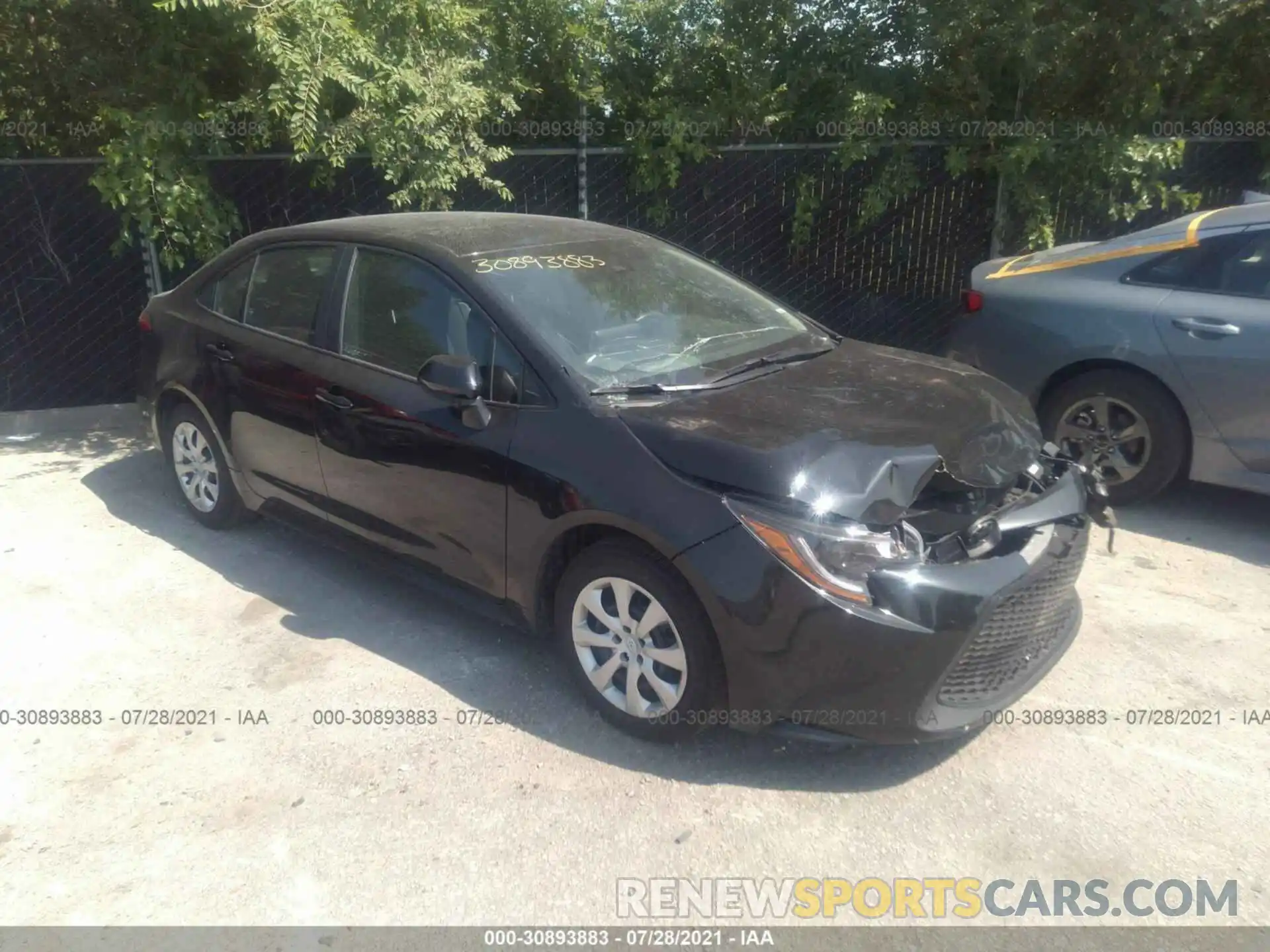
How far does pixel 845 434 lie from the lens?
10.8ft

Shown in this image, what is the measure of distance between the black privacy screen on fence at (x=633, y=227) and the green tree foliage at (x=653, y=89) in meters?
0.21

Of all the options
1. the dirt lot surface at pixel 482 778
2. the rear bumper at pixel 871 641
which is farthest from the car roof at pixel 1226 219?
the rear bumper at pixel 871 641

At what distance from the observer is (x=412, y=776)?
3.40 m

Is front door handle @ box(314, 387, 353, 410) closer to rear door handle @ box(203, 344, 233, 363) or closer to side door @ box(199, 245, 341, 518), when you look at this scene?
side door @ box(199, 245, 341, 518)

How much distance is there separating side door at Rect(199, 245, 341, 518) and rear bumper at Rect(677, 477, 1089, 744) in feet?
7.02

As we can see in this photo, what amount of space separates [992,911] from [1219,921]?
0.59 metres

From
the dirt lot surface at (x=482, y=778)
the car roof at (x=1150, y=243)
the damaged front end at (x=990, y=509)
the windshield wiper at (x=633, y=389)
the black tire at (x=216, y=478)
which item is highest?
the car roof at (x=1150, y=243)

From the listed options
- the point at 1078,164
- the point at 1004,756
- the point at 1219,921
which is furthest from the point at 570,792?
the point at 1078,164

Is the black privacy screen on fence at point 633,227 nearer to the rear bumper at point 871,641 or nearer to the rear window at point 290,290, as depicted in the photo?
the rear window at point 290,290

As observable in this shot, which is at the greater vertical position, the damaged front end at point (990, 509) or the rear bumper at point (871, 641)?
the damaged front end at point (990, 509)

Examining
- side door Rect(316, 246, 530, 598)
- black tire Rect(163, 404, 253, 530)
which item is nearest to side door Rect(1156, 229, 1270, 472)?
side door Rect(316, 246, 530, 598)

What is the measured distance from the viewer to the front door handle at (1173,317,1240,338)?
503 cm

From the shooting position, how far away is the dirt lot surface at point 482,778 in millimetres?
2941

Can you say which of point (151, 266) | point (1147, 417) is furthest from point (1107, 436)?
point (151, 266)
